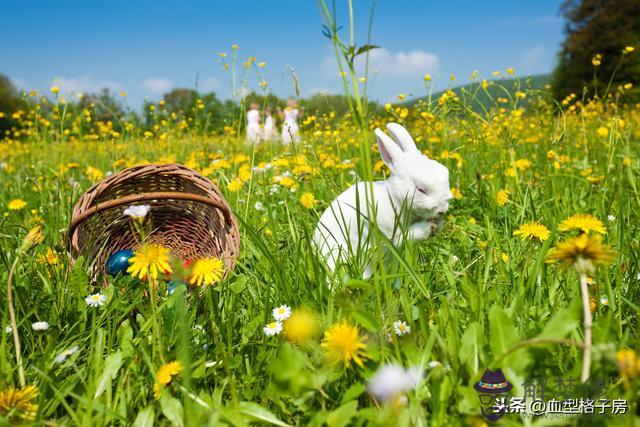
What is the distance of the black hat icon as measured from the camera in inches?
30.7

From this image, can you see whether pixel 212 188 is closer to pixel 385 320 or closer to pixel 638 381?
pixel 385 320

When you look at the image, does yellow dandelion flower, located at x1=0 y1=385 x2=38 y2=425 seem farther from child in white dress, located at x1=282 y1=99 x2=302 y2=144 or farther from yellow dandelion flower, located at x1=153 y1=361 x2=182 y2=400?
→ child in white dress, located at x1=282 y1=99 x2=302 y2=144

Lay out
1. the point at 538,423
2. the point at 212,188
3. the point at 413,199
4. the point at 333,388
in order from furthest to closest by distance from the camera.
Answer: the point at 212,188, the point at 413,199, the point at 333,388, the point at 538,423

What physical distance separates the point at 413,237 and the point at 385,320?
404 mm

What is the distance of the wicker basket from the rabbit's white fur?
1.04 ft

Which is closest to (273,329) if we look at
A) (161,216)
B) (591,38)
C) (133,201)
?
(133,201)

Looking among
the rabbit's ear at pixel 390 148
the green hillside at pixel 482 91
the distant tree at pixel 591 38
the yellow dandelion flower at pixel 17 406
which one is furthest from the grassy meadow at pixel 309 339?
the distant tree at pixel 591 38

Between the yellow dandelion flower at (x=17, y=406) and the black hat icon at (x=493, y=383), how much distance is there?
0.76 m

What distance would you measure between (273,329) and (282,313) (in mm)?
51

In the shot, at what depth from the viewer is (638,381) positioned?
0.64 m

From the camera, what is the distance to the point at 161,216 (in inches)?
79.4

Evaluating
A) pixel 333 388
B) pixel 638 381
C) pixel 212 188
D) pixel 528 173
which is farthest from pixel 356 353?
pixel 528 173

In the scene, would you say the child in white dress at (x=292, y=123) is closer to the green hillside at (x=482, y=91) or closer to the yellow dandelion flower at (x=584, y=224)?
the green hillside at (x=482, y=91)

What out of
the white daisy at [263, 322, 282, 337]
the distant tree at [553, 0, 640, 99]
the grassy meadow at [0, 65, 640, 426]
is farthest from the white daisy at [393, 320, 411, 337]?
the distant tree at [553, 0, 640, 99]
